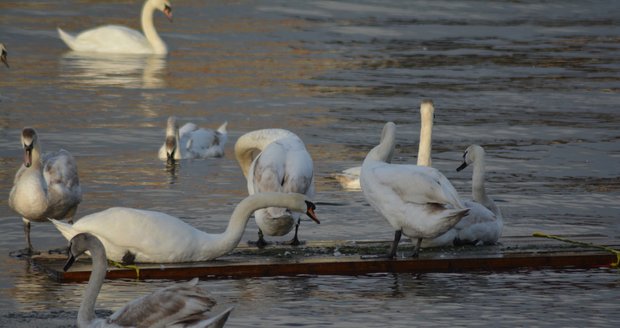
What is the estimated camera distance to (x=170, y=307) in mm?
7297

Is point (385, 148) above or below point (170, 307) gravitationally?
above

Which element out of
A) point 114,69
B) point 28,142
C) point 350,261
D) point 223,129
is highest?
point 28,142

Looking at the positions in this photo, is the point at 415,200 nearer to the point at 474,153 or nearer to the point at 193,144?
the point at 474,153

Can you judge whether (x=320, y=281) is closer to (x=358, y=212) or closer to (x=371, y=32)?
(x=358, y=212)

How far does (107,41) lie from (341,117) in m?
9.30

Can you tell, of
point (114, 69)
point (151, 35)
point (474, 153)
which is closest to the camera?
point (474, 153)

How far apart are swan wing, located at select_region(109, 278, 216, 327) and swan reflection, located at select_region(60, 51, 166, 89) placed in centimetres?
1500

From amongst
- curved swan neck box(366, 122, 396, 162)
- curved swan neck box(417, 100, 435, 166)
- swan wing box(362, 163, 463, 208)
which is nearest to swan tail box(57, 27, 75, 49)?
curved swan neck box(417, 100, 435, 166)

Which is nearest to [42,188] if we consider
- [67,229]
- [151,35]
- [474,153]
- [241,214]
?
[67,229]

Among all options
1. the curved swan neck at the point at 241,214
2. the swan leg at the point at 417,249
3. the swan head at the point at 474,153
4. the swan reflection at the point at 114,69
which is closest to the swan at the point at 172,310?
the curved swan neck at the point at 241,214

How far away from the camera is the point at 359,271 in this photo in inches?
407

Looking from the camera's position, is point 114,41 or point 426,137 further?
point 114,41

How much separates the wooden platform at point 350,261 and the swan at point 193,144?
5.48m

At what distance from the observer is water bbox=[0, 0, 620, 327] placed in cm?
946
